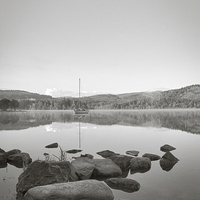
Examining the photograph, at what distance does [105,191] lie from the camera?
32.5ft

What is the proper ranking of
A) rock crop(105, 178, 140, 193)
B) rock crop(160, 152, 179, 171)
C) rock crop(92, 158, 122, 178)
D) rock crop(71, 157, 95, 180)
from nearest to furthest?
rock crop(105, 178, 140, 193) < rock crop(71, 157, 95, 180) < rock crop(92, 158, 122, 178) < rock crop(160, 152, 179, 171)

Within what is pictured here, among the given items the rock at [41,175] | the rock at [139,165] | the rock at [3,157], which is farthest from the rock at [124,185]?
the rock at [3,157]

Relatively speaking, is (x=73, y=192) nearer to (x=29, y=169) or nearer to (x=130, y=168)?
(x=29, y=169)

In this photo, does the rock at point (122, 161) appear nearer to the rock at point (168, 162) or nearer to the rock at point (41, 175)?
the rock at point (168, 162)

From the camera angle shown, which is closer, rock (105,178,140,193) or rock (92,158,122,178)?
rock (105,178,140,193)

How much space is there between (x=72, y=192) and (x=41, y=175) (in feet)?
9.00

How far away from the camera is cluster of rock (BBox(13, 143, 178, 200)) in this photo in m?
9.27

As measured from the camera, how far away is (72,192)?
30.5 feet

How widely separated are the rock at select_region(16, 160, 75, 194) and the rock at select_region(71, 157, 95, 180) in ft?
3.99

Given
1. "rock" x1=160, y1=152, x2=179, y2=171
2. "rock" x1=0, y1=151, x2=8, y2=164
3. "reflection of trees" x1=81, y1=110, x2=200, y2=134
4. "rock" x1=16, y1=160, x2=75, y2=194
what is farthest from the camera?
"reflection of trees" x1=81, y1=110, x2=200, y2=134

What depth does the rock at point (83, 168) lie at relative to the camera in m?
13.0

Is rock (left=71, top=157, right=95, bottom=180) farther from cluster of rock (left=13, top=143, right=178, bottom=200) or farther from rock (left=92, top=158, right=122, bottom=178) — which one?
rock (left=92, top=158, right=122, bottom=178)

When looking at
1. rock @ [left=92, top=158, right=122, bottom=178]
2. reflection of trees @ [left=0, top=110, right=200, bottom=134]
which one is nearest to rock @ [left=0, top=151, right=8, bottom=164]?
rock @ [left=92, top=158, right=122, bottom=178]

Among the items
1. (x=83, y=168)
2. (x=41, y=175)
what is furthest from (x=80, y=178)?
(x=41, y=175)
